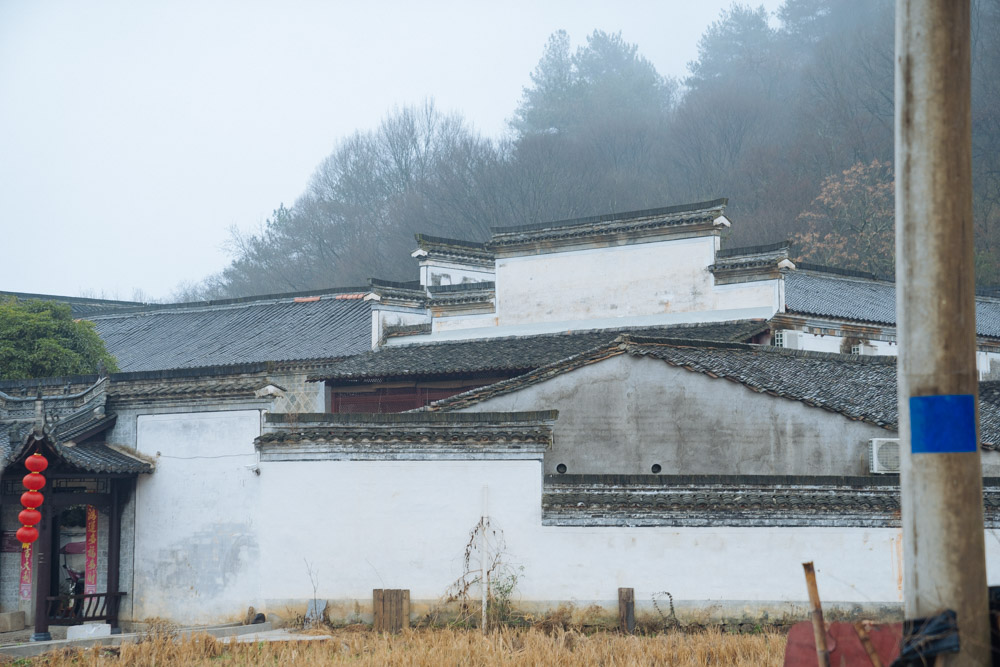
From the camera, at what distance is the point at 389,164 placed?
6028 centimetres

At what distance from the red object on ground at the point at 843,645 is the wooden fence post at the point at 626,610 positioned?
21.8 ft

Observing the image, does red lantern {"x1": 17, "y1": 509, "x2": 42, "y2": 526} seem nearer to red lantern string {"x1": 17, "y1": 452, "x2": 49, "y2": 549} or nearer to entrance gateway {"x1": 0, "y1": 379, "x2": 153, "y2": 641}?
red lantern string {"x1": 17, "y1": 452, "x2": 49, "y2": 549}

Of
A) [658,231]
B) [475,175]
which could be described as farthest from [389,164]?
[658,231]

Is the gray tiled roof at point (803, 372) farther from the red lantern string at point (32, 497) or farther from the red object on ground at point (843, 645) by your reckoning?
the red object on ground at point (843, 645)

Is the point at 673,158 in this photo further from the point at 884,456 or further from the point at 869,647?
the point at 869,647

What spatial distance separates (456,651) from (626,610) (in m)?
3.05

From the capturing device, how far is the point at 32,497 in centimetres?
1340

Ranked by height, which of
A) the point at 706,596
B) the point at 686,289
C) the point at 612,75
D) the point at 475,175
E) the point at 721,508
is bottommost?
the point at 706,596

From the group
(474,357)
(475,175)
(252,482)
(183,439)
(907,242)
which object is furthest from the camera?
(475,175)

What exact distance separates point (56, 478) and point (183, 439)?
5.66 ft

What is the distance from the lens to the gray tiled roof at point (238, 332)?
27.5m

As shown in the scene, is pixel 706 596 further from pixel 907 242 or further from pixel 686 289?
pixel 686 289

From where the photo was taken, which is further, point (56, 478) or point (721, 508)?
point (56, 478)

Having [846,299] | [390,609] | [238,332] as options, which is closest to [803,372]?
[390,609]
